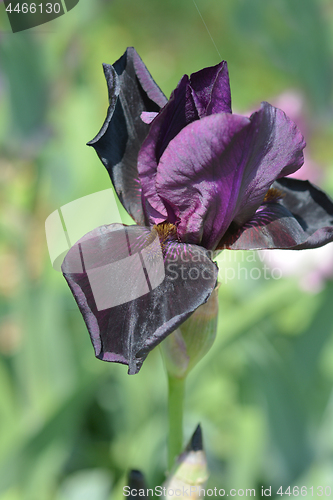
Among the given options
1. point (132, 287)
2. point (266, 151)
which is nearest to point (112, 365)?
point (132, 287)

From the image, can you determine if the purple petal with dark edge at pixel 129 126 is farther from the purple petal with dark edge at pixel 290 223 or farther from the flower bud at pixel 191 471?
the flower bud at pixel 191 471

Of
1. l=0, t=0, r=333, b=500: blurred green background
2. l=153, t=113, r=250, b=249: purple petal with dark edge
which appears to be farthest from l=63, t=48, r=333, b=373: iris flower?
l=0, t=0, r=333, b=500: blurred green background

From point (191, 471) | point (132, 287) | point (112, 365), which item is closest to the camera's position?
point (132, 287)

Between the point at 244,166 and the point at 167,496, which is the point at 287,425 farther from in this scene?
the point at 244,166

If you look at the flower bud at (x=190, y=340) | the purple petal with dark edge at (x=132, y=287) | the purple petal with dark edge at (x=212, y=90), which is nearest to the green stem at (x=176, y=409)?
the flower bud at (x=190, y=340)

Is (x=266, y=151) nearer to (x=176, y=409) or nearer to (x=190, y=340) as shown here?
(x=190, y=340)

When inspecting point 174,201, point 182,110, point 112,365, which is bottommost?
point 112,365

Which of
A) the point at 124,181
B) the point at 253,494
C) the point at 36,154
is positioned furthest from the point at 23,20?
the point at 253,494
